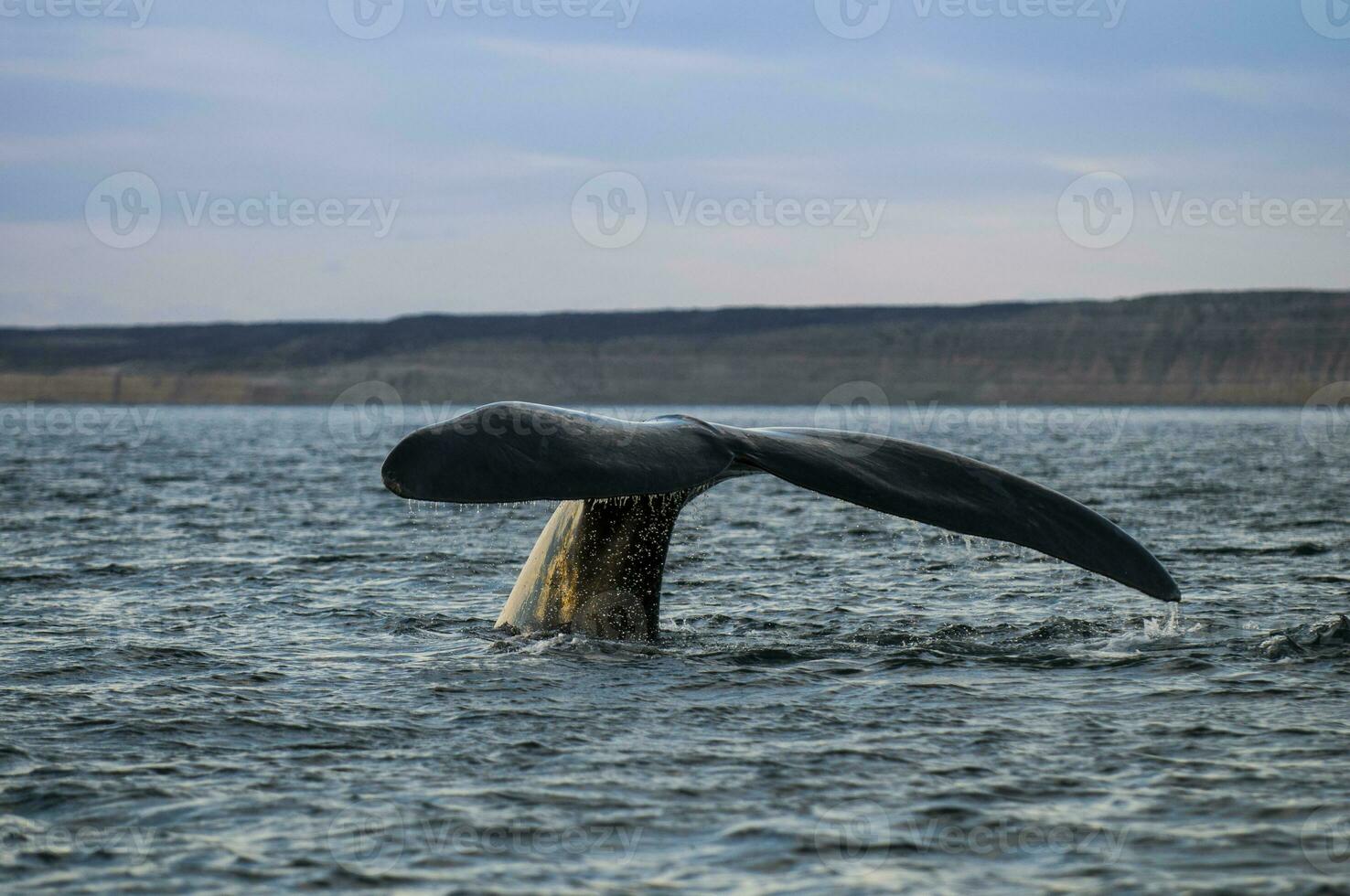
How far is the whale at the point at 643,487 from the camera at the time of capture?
5.87 meters

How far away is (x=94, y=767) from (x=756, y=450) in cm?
318

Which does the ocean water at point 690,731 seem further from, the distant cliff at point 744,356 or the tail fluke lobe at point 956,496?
the distant cliff at point 744,356

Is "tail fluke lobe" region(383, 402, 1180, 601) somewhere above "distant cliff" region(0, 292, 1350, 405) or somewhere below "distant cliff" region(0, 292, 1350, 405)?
below

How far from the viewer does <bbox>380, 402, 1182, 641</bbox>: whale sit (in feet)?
19.3

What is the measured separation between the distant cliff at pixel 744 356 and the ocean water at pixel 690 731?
13471 cm

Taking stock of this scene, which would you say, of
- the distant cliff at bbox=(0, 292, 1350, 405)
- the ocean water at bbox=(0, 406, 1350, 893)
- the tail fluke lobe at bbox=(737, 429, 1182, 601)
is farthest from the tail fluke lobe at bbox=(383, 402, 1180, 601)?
the distant cliff at bbox=(0, 292, 1350, 405)

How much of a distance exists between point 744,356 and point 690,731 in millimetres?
149187

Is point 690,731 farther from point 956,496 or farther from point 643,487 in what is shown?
point 956,496

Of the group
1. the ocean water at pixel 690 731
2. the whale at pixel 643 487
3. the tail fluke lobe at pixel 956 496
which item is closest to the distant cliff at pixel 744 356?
the ocean water at pixel 690 731

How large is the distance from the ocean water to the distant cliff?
134712 millimetres

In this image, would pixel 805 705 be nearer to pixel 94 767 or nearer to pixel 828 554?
pixel 94 767

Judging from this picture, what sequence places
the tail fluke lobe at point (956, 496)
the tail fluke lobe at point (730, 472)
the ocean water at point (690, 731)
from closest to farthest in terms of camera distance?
the ocean water at point (690, 731), the tail fluke lobe at point (730, 472), the tail fluke lobe at point (956, 496)

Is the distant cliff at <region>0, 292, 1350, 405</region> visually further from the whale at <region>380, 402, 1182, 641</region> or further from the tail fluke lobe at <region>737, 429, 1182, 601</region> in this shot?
the tail fluke lobe at <region>737, 429, 1182, 601</region>

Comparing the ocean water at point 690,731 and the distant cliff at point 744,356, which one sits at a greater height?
the distant cliff at point 744,356
